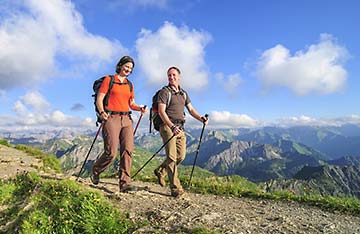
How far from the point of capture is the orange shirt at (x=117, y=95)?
30.0 feet

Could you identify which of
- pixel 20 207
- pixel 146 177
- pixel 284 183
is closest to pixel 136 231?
pixel 20 207

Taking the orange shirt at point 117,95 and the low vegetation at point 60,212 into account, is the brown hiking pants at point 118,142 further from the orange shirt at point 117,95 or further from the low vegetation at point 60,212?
the low vegetation at point 60,212

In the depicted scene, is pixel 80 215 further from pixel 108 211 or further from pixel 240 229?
pixel 240 229

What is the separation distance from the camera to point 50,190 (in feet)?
28.3

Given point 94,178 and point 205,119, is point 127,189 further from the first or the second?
point 205,119

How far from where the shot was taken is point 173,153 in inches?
371

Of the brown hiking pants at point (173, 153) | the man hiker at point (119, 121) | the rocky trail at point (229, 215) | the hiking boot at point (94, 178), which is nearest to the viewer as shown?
the rocky trail at point (229, 215)

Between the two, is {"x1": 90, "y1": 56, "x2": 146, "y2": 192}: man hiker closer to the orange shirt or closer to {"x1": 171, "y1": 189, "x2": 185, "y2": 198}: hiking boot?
the orange shirt

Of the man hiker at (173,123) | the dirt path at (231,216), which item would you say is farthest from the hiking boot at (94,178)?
the man hiker at (173,123)

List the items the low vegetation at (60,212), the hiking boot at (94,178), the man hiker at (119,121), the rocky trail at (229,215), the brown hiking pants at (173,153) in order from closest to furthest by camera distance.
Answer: the rocky trail at (229,215) < the low vegetation at (60,212) < the man hiker at (119,121) < the brown hiking pants at (173,153) < the hiking boot at (94,178)

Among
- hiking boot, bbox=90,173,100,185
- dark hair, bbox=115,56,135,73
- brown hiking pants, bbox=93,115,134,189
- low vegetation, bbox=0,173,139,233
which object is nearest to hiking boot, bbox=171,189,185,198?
brown hiking pants, bbox=93,115,134,189

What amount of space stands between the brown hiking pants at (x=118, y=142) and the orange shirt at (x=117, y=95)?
28 centimetres

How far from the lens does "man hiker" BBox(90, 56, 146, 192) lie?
29.9ft

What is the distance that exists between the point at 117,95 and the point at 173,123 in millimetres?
1939
